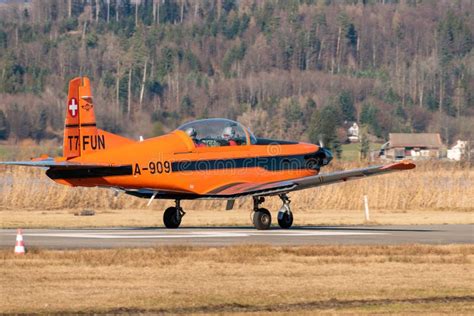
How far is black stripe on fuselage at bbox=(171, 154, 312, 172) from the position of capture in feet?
82.2

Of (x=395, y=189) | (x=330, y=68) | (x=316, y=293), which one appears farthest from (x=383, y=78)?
(x=316, y=293)

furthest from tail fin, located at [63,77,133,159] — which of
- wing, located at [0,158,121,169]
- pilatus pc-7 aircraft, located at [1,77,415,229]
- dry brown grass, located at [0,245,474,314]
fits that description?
dry brown grass, located at [0,245,474,314]

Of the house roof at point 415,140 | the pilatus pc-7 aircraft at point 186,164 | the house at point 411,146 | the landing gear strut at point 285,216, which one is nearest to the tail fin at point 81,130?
the pilatus pc-7 aircraft at point 186,164

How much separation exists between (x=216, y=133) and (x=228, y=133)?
282 millimetres

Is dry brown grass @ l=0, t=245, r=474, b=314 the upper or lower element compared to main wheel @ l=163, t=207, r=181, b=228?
lower

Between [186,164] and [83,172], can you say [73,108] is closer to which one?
[83,172]

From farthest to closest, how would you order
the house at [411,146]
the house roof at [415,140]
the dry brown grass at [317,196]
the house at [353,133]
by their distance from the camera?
the house roof at [415,140] < the house at [411,146] < the house at [353,133] < the dry brown grass at [317,196]

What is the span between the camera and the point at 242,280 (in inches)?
600

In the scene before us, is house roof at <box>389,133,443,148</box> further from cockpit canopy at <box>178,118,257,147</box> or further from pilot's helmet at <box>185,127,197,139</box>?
pilot's helmet at <box>185,127,197,139</box>

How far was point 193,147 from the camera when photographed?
25062 mm

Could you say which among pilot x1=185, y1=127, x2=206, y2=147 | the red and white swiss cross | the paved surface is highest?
the red and white swiss cross

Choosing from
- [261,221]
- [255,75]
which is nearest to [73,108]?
[261,221]

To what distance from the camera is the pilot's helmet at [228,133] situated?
1005 inches

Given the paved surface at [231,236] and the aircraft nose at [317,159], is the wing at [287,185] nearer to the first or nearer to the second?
the paved surface at [231,236]
